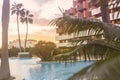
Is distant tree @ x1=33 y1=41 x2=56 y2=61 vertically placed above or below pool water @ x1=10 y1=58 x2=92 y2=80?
above

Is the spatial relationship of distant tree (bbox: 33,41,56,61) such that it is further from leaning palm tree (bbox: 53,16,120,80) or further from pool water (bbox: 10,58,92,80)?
leaning palm tree (bbox: 53,16,120,80)

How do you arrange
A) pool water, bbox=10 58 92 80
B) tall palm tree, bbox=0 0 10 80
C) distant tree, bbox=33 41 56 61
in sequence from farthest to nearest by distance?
distant tree, bbox=33 41 56 61 → pool water, bbox=10 58 92 80 → tall palm tree, bbox=0 0 10 80

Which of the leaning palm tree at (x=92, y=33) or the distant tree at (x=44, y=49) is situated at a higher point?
the leaning palm tree at (x=92, y=33)

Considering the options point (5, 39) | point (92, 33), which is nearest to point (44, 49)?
point (5, 39)

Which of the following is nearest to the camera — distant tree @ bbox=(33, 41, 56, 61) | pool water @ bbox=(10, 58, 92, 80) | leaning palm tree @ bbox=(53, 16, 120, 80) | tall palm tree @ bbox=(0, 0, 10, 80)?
leaning palm tree @ bbox=(53, 16, 120, 80)

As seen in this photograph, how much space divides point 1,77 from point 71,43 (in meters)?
11.0

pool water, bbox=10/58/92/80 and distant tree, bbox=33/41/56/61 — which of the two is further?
distant tree, bbox=33/41/56/61

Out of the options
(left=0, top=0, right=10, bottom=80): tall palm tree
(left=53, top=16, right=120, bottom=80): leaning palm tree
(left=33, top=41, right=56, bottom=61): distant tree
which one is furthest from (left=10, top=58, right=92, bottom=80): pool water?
(left=33, top=41, right=56, bottom=61): distant tree

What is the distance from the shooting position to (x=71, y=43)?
24.5ft

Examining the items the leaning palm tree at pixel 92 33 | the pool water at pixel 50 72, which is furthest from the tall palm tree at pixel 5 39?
the leaning palm tree at pixel 92 33

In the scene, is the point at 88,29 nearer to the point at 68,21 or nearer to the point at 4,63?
the point at 68,21

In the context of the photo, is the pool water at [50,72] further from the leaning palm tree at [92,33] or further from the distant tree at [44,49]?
the distant tree at [44,49]

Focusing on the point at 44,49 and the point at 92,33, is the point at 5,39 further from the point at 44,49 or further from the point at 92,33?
the point at 44,49

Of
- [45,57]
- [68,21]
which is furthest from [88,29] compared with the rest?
[45,57]
